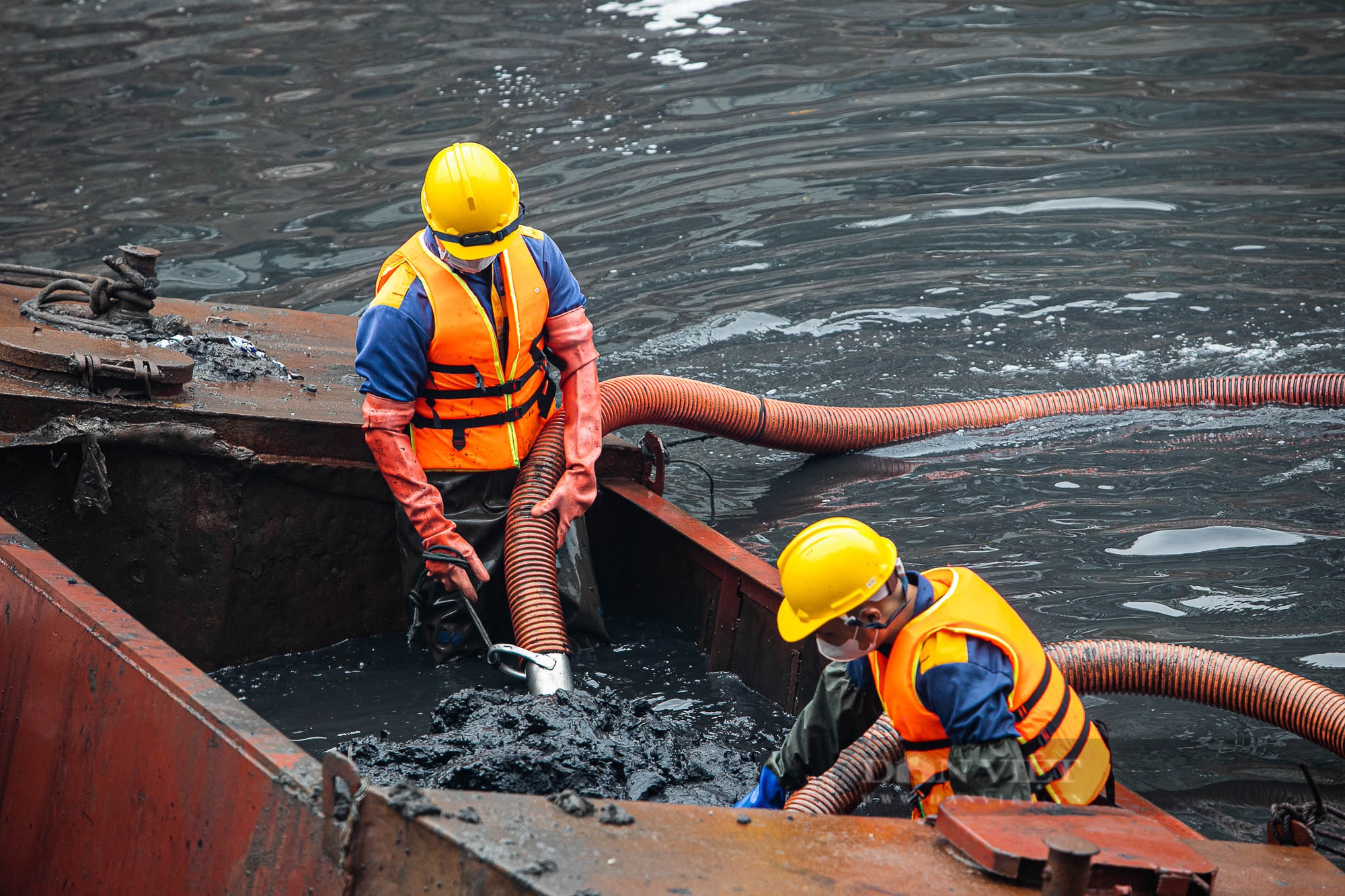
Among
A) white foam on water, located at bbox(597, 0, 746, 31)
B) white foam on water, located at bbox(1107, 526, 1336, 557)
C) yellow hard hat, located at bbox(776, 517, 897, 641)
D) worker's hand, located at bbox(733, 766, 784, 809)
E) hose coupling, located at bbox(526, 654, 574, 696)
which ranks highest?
white foam on water, located at bbox(597, 0, 746, 31)

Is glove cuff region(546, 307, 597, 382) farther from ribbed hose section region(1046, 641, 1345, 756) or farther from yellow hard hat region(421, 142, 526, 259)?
ribbed hose section region(1046, 641, 1345, 756)

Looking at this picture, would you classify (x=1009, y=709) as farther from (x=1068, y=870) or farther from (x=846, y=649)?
(x=1068, y=870)

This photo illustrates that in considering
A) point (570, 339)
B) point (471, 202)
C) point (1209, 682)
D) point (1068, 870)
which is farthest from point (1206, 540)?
point (1068, 870)

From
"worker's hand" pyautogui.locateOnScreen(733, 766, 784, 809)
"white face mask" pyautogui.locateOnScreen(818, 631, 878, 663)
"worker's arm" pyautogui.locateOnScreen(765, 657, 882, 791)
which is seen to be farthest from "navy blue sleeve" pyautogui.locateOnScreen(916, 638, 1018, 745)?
"worker's hand" pyautogui.locateOnScreen(733, 766, 784, 809)

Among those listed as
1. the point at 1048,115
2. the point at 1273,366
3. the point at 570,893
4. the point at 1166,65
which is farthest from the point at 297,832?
the point at 1166,65

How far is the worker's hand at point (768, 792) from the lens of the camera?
Answer: 3.81 metres

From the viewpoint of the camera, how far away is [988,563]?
5945 millimetres

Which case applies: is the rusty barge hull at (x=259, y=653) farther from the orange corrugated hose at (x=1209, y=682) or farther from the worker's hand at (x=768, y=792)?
the worker's hand at (x=768, y=792)

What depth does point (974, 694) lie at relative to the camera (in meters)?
3.10

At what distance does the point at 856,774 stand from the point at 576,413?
2102mm

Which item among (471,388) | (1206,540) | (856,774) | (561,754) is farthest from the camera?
(1206,540)

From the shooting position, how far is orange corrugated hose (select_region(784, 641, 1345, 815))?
4.10 m

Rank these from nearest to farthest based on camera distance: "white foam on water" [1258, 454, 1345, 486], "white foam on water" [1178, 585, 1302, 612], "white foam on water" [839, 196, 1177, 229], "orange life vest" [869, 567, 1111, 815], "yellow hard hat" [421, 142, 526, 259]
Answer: "orange life vest" [869, 567, 1111, 815], "yellow hard hat" [421, 142, 526, 259], "white foam on water" [1178, 585, 1302, 612], "white foam on water" [1258, 454, 1345, 486], "white foam on water" [839, 196, 1177, 229]

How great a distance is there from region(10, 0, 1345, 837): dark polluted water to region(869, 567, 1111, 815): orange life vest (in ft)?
4.11
